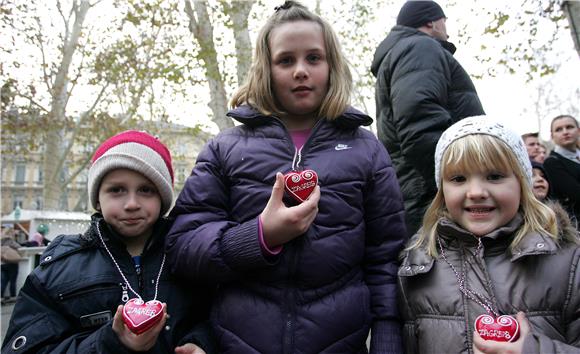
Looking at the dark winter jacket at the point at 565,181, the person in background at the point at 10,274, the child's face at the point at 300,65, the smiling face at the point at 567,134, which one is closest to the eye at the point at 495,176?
the child's face at the point at 300,65

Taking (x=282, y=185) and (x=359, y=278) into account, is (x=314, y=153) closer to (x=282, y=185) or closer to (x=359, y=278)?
(x=282, y=185)

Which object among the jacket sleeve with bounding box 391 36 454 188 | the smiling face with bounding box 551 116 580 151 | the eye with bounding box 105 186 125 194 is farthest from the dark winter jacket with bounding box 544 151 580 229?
the eye with bounding box 105 186 125 194

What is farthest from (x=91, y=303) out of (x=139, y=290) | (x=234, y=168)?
(x=234, y=168)

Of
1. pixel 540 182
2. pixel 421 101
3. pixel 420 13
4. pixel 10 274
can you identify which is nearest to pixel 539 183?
pixel 540 182

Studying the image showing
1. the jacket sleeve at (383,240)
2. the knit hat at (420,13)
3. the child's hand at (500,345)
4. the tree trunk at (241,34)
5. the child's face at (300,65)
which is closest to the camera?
the child's hand at (500,345)

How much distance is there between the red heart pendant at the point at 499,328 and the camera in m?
1.40

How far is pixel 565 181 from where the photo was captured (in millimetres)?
3939

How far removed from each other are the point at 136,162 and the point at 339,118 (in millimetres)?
875

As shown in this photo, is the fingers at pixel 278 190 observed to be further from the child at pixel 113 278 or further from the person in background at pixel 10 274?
the person in background at pixel 10 274

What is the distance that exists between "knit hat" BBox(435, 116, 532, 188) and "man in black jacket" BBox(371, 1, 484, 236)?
37 cm

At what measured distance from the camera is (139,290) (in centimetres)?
186

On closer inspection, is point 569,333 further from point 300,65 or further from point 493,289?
point 300,65

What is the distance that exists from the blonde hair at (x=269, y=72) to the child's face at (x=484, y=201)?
57 centimetres

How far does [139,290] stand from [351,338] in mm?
835
